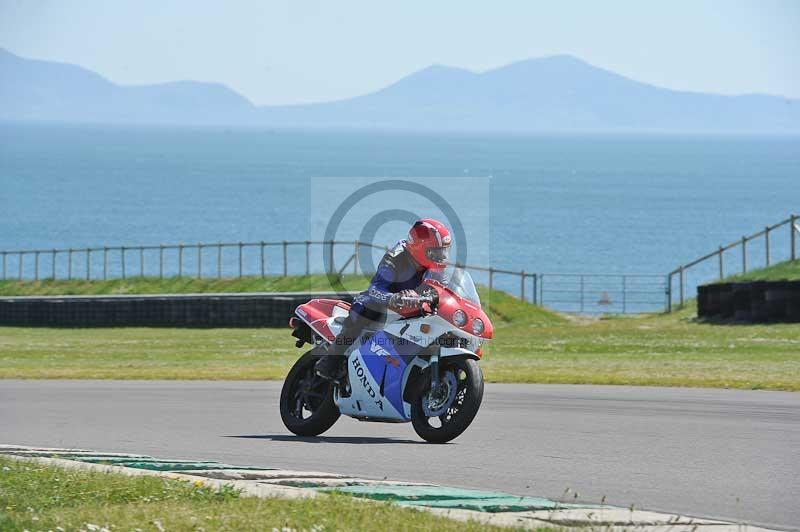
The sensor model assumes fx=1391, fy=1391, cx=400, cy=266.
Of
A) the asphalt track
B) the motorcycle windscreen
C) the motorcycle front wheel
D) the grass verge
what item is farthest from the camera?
the grass verge

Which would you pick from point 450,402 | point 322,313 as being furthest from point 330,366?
point 450,402

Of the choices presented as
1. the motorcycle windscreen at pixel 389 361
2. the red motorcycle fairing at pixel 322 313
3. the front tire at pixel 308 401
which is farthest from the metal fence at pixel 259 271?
the motorcycle windscreen at pixel 389 361

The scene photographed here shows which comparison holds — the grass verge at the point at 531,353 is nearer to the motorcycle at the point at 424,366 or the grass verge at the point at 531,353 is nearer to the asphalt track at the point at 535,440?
the asphalt track at the point at 535,440

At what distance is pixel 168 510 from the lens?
8.34 meters

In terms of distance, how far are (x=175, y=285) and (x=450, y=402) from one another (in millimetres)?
32846

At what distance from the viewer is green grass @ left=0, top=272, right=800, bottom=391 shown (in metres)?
20.1

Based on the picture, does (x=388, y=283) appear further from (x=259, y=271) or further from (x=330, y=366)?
(x=259, y=271)

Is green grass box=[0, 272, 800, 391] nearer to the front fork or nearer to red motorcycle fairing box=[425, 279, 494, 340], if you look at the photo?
red motorcycle fairing box=[425, 279, 494, 340]

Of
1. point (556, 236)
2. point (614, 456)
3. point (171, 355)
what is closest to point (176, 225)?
point (556, 236)

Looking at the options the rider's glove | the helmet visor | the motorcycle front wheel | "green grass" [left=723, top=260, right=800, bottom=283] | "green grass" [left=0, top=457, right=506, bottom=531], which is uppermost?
the helmet visor

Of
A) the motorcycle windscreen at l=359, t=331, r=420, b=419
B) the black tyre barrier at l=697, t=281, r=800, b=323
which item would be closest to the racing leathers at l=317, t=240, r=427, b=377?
the motorcycle windscreen at l=359, t=331, r=420, b=419

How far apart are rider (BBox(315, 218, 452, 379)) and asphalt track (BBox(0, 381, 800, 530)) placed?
0.86 m

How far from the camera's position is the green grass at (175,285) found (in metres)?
39.2

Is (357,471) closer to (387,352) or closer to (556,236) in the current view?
(387,352)
